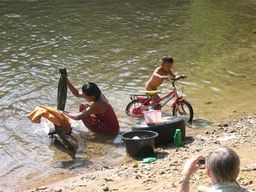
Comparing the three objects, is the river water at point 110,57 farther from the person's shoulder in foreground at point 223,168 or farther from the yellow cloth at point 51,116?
the person's shoulder in foreground at point 223,168

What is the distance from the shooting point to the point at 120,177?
775 centimetres

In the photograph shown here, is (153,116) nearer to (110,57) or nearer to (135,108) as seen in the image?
(135,108)

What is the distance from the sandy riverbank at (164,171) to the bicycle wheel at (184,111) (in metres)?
0.83

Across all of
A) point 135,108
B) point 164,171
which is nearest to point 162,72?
point 135,108

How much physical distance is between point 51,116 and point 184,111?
3.16 meters

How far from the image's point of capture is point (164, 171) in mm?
7707

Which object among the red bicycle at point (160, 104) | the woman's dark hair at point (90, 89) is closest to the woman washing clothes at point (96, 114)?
the woman's dark hair at point (90, 89)

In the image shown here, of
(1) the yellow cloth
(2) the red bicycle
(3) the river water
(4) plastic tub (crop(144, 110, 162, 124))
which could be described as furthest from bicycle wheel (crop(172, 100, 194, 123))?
(1) the yellow cloth

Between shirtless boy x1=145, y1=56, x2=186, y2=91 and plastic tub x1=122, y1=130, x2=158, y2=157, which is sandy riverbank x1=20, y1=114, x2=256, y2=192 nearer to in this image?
plastic tub x1=122, y1=130, x2=158, y2=157

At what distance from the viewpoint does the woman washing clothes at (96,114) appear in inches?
398

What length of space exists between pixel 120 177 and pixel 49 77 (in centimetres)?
795

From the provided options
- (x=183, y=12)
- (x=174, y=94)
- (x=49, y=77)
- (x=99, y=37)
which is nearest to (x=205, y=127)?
(x=174, y=94)

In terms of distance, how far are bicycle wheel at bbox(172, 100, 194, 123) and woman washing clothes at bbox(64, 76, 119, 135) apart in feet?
4.46

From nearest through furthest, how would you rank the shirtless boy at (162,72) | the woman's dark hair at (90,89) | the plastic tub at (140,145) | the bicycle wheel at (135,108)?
the plastic tub at (140,145)
the woman's dark hair at (90,89)
the shirtless boy at (162,72)
the bicycle wheel at (135,108)
